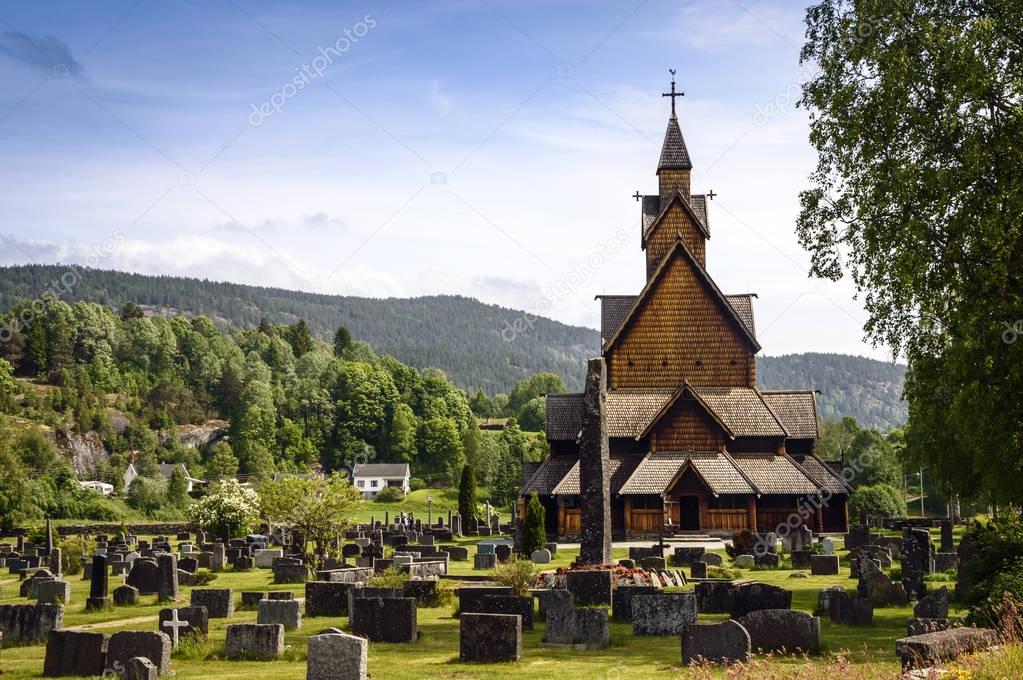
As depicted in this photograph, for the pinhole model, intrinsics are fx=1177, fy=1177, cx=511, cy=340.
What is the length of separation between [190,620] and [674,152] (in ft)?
164

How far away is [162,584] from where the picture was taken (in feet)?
97.9

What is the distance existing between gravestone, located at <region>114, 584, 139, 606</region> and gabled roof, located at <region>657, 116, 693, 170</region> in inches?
1715

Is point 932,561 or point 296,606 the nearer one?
point 296,606

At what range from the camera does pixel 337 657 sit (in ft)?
47.9

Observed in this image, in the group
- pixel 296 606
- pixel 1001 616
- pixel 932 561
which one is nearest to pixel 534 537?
pixel 932 561

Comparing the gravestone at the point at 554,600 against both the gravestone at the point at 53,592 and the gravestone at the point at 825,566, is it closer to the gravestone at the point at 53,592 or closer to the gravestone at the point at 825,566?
the gravestone at the point at 53,592

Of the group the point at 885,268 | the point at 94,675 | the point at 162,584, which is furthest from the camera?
the point at 162,584

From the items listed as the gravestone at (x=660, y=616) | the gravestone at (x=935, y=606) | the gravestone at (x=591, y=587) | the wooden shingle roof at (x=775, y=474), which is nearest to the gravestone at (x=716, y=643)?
the gravestone at (x=660, y=616)

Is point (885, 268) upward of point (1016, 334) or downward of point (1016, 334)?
upward

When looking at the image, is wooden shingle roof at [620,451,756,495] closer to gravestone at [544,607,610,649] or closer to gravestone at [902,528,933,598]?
gravestone at [902,528,933,598]

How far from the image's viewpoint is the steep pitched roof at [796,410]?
61344mm

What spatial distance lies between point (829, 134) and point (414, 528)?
43274mm

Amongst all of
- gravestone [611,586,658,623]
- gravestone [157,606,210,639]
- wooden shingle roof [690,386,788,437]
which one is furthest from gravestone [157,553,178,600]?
wooden shingle roof [690,386,788,437]

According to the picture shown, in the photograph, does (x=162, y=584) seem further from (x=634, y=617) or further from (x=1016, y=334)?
(x=1016, y=334)
